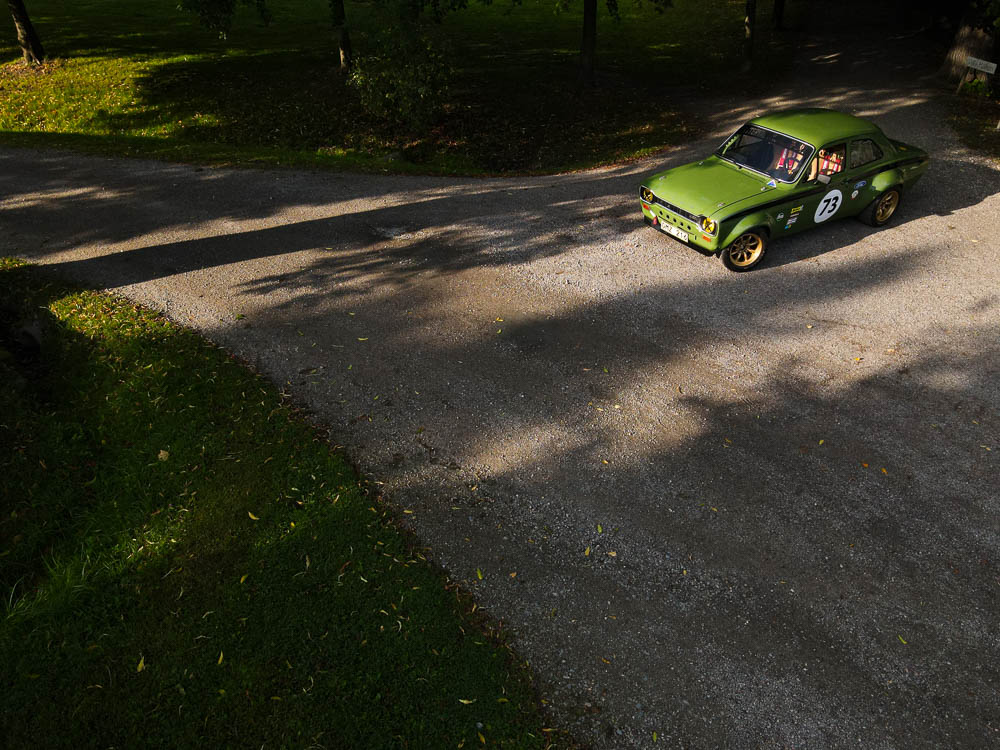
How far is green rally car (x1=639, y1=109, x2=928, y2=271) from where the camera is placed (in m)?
9.08

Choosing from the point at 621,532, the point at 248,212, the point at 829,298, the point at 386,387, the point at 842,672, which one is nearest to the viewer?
the point at 842,672

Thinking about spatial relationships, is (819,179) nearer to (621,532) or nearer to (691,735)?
(621,532)

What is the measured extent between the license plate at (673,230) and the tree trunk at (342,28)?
14196 millimetres

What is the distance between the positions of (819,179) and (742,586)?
6830 mm

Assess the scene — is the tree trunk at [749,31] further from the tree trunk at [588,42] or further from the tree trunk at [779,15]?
the tree trunk at [779,15]

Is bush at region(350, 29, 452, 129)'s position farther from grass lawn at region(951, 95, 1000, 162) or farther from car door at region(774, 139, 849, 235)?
grass lawn at region(951, 95, 1000, 162)

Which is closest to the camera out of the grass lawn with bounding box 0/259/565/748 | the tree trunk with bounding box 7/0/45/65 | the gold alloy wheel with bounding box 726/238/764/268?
the grass lawn with bounding box 0/259/565/748

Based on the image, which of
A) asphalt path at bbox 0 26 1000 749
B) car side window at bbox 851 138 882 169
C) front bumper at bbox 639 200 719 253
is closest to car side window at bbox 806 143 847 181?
car side window at bbox 851 138 882 169

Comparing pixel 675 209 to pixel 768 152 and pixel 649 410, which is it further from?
pixel 649 410

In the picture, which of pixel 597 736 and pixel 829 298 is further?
pixel 829 298

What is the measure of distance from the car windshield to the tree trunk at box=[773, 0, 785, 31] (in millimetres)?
19756

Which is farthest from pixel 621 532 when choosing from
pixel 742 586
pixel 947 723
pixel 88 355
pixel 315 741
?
pixel 88 355

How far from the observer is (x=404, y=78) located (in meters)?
15.9

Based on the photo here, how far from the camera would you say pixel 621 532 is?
5.83 m
